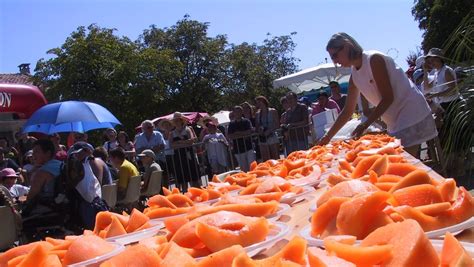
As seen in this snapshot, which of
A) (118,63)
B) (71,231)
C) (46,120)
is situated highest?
(118,63)

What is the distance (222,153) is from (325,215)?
8.28m

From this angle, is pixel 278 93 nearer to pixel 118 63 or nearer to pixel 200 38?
pixel 200 38

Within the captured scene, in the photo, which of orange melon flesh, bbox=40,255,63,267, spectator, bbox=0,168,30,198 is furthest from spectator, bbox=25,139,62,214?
orange melon flesh, bbox=40,255,63,267

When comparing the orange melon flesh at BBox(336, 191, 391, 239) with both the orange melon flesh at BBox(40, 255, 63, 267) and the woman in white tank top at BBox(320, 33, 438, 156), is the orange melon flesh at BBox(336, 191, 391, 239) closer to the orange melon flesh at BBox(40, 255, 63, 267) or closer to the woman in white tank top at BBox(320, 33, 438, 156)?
the orange melon flesh at BBox(40, 255, 63, 267)

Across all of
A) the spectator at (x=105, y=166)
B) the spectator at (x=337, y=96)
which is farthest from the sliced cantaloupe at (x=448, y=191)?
the spectator at (x=337, y=96)

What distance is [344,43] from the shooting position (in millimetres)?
3598

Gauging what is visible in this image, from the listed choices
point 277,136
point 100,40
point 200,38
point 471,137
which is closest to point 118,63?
point 100,40

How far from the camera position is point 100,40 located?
3012 cm

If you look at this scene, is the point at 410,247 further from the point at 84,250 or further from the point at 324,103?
the point at 324,103

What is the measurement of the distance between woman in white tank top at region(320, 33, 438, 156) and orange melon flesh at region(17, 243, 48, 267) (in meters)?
2.84

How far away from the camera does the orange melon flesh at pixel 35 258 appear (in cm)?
102

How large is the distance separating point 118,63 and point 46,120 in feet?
72.3

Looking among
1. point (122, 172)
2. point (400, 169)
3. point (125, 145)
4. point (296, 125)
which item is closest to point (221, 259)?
point (400, 169)

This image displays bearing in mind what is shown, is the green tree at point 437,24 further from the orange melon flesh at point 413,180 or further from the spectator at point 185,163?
the orange melon flesh at point 413,180
